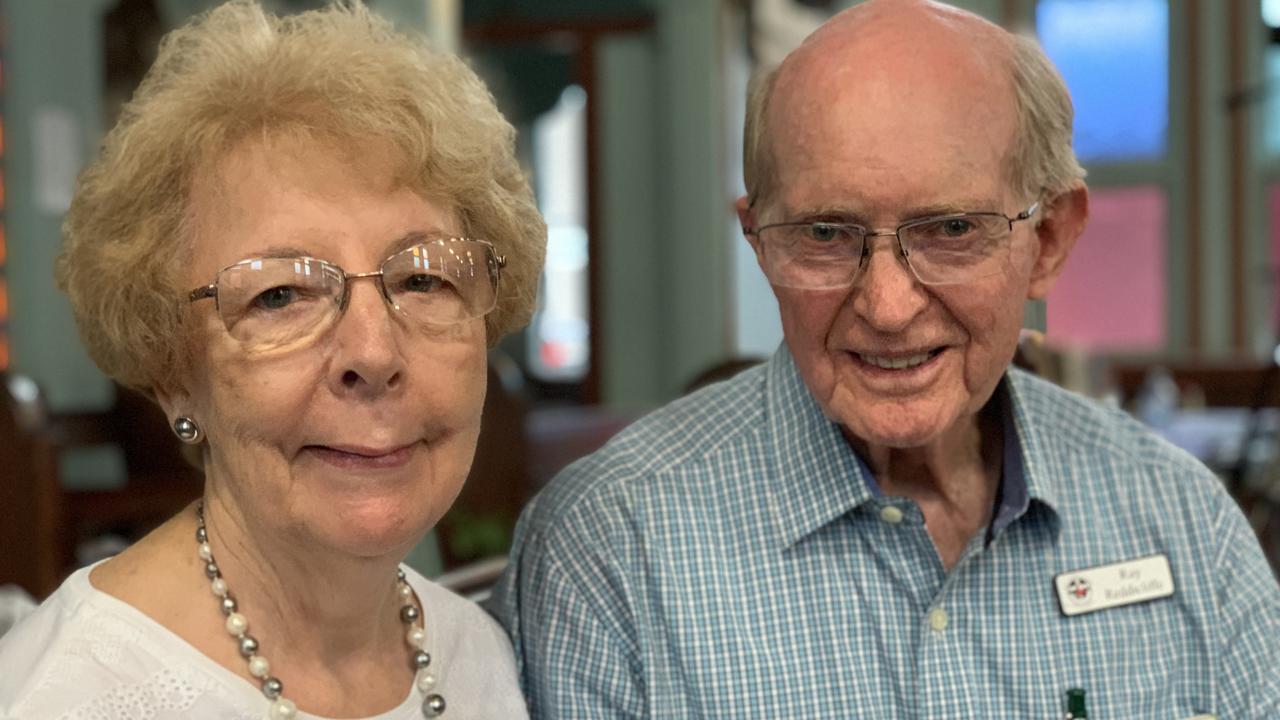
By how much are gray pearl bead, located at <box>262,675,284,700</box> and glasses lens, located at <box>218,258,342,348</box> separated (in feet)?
1.07

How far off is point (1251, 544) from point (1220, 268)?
22.5 feet

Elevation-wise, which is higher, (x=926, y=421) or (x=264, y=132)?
(x=264, y=132)

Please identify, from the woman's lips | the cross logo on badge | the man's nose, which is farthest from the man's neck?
the woman's lips

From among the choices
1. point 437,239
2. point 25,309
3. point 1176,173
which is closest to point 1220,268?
point 1176,173

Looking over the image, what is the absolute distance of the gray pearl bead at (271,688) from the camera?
131 cm

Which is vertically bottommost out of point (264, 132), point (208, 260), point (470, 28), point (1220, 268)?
point (1220, 268)

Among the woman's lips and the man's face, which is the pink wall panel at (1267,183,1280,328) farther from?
the woman's lips

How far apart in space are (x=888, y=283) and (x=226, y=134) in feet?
2.36

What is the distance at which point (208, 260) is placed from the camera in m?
1.27

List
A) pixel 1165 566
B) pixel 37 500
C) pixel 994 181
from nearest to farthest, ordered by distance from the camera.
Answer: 1. pixel 994 181
2. pixel 1165 566
3. pixel 37 500

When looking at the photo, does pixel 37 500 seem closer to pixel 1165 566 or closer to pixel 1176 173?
pixel 1165 566

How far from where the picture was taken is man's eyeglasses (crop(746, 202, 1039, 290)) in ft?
5.07

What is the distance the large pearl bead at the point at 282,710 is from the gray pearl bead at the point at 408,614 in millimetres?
227

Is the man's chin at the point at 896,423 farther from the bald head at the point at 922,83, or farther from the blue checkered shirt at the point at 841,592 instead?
the bald head at the point at 922,83
